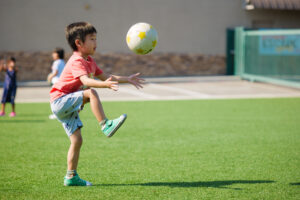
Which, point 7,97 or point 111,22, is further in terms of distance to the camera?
point 111,22

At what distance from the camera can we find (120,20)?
73.4ft

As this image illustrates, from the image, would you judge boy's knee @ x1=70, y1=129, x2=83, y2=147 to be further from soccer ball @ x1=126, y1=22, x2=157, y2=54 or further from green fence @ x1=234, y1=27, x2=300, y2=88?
green fence @ x1=234, y1=27, x2=300, y2=88

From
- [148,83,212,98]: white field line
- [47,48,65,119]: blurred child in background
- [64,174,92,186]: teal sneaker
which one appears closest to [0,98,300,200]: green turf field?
[64,174,92,186]: teal sneaker

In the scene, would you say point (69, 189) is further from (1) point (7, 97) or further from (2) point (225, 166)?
(1) point (7, 97)

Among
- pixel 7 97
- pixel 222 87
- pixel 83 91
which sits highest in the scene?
pixel 83 91

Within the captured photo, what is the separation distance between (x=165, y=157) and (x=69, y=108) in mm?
2132

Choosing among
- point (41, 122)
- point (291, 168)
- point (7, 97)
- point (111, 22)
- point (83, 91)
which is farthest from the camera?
point (111, 22)

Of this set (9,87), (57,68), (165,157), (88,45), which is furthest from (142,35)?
(9,87)

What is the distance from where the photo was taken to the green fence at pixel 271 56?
1683 cm

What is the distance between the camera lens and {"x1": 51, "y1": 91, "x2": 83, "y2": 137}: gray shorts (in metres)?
4.92

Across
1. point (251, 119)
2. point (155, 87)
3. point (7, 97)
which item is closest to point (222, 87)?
point (155, 87)

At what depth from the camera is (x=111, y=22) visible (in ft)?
73.3

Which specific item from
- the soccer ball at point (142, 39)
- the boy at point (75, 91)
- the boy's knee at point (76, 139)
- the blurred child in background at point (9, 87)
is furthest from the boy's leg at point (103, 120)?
the blurred child in background at point (9, 87)

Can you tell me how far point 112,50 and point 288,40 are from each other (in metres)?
9.07
